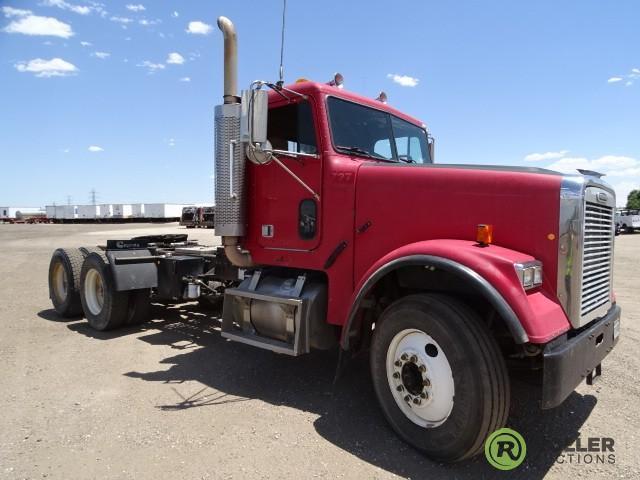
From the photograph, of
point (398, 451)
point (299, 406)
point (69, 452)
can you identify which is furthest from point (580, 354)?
point (69, 452)

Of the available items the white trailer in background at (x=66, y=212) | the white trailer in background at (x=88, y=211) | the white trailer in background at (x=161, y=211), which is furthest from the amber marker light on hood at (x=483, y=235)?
the white trailer in background at (x=66, y=212)

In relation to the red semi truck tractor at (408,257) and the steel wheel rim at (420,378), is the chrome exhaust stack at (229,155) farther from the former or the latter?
the steel wheel rim at (420,378)

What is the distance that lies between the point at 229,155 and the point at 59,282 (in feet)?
15.0

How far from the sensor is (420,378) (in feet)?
10.4

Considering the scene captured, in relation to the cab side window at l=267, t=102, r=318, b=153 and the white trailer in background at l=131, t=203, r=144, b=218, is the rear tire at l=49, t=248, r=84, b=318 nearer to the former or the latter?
the cab side window at l=267, t=102, r=318, b=153

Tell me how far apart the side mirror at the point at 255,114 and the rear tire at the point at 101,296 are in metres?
3.49

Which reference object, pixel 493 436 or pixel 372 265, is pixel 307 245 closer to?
pixel 372 265

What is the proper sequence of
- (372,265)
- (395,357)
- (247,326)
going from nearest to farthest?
(395,357) → (372,265) → (247,326)

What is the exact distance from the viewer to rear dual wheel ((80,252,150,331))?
20.1 ft

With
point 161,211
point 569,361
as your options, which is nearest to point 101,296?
point 569,361

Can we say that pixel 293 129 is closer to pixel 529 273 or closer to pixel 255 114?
pixel 255 114

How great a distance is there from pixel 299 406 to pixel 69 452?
169cm

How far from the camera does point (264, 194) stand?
4.61 metres

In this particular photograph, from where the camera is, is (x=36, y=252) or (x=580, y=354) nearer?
(x=580, y=354)
